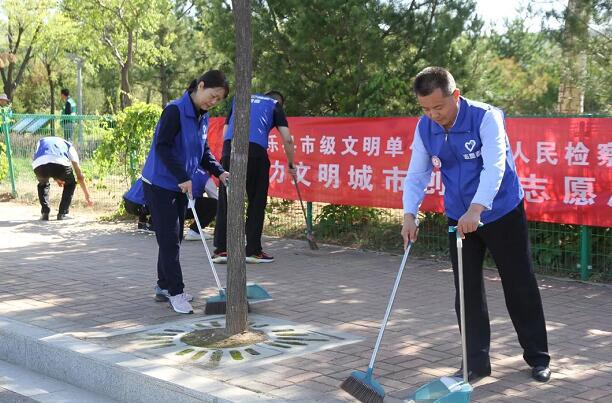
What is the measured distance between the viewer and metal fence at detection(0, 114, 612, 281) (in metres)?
7.75

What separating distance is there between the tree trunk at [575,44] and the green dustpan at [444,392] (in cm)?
668

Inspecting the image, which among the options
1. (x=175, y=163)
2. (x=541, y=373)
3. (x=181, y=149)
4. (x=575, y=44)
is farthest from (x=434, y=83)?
(x=575, y=44)

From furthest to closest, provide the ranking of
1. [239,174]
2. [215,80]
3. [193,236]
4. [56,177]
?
[56,177]
[193,236]
[215,80]
[239,174]

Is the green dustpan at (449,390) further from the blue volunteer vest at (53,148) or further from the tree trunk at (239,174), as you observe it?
the blue volunteer vest at (53,148)

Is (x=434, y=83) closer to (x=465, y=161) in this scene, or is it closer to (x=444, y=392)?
(x=465, y=161)

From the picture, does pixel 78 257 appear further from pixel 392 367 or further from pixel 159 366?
pixel 392 367

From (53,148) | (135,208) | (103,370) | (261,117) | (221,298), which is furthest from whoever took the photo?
(53,148)

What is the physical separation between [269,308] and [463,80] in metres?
5.88

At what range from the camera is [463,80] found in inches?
445

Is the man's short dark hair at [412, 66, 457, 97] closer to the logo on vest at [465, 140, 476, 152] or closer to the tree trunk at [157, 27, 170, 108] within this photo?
the logo on vest at [465, 140, 476, 152]

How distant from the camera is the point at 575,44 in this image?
10.1 meters

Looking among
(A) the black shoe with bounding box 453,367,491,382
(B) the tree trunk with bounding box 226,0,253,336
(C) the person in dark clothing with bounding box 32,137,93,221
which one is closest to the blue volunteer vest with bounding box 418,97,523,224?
(A) the black shoe with bounding box 453,367,491,382

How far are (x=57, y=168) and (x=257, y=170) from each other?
14.4 ft

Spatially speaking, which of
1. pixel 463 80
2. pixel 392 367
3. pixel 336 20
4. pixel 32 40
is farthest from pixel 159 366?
pixel 32 40
